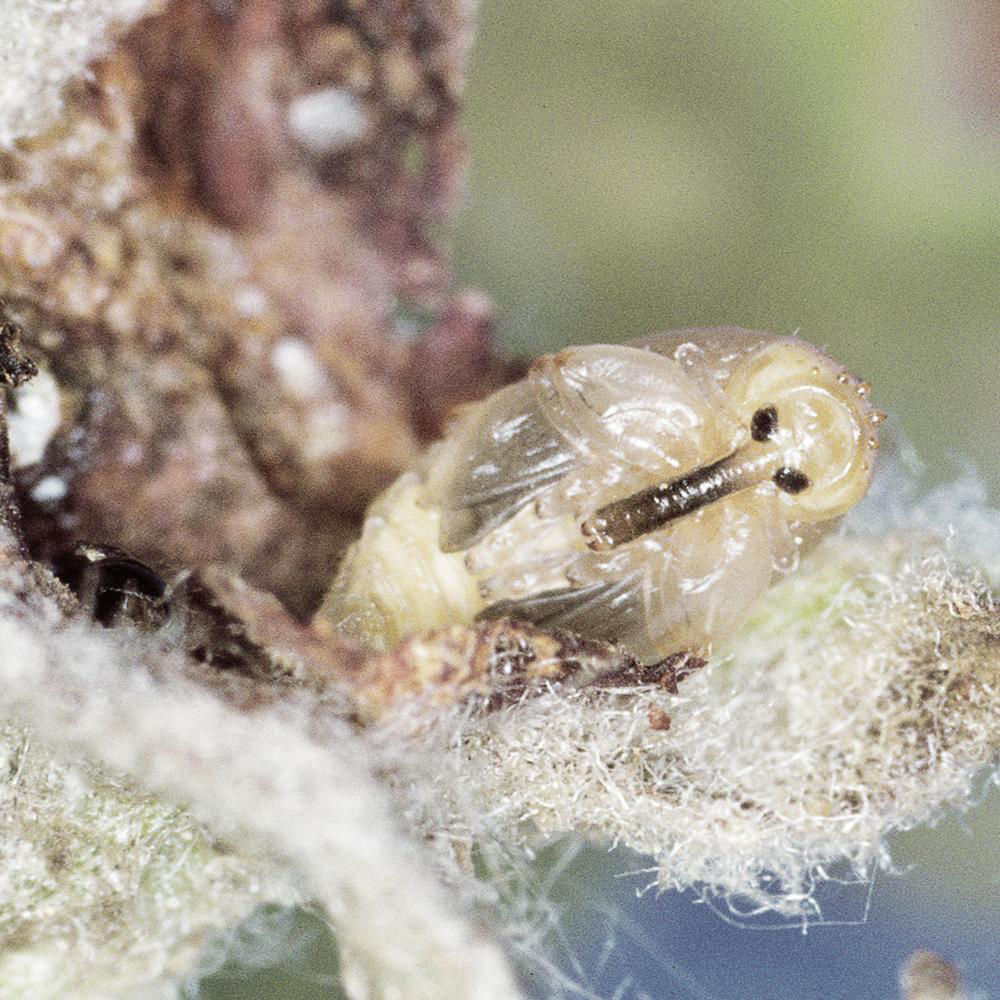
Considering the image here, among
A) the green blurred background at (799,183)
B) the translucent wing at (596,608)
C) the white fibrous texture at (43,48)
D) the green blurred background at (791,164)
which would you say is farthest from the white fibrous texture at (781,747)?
the white fibrous texture at (43,48)

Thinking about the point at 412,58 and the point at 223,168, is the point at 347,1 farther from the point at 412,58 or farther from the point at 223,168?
the point at 223,168

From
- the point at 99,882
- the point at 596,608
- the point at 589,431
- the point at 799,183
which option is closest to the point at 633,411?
the point at 589,431

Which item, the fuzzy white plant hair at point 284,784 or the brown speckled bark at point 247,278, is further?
the brown speckled bark at point 247,278

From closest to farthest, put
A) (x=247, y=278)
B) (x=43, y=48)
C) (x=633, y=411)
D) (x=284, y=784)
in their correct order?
1. (x=284, y=784)
2. (x=43, y=48)
3. (x=633, y=411)
4. (x=247, y=278)

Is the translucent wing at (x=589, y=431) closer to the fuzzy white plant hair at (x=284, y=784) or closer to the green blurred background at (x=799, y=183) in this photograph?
the green blurred background at (x=799, y=183)

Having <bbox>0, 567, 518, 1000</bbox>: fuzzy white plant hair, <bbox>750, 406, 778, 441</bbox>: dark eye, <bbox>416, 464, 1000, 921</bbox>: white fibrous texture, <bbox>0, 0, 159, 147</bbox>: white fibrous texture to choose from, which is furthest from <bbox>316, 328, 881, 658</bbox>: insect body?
<bbox>0, 0, 159, 147</bbox>: white fibrous texture

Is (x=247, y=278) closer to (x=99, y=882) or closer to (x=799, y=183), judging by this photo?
(x=799, y=183)
